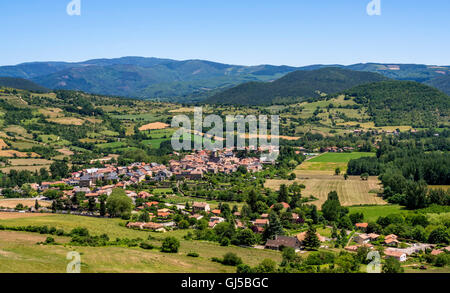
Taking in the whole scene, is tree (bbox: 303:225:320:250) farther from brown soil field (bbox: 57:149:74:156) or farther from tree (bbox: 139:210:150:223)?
brown soil field (bbox: 57:149:74:156)

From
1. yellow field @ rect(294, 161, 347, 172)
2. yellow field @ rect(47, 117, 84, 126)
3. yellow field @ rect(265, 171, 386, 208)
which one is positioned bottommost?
yellow field @ rect(294, 161, 347, 172)

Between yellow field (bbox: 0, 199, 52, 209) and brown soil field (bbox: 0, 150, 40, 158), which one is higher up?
brown soil field (bbox: 0, 150, 40, 158)

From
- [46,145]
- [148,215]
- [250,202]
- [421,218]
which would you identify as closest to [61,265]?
[148,215]

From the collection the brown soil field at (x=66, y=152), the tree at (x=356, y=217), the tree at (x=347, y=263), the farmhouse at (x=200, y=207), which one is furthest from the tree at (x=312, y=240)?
the brown soil field at (x=66, y=152)

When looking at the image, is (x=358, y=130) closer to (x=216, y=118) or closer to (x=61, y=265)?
(x=216, y=118)

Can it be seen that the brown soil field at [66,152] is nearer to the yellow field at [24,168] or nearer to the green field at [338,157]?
the yellow field at [24,168]

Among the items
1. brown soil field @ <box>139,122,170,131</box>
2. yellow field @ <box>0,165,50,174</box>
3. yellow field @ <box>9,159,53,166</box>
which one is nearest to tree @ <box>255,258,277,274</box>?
yellow field @ <box>0,165,50,174</box>
